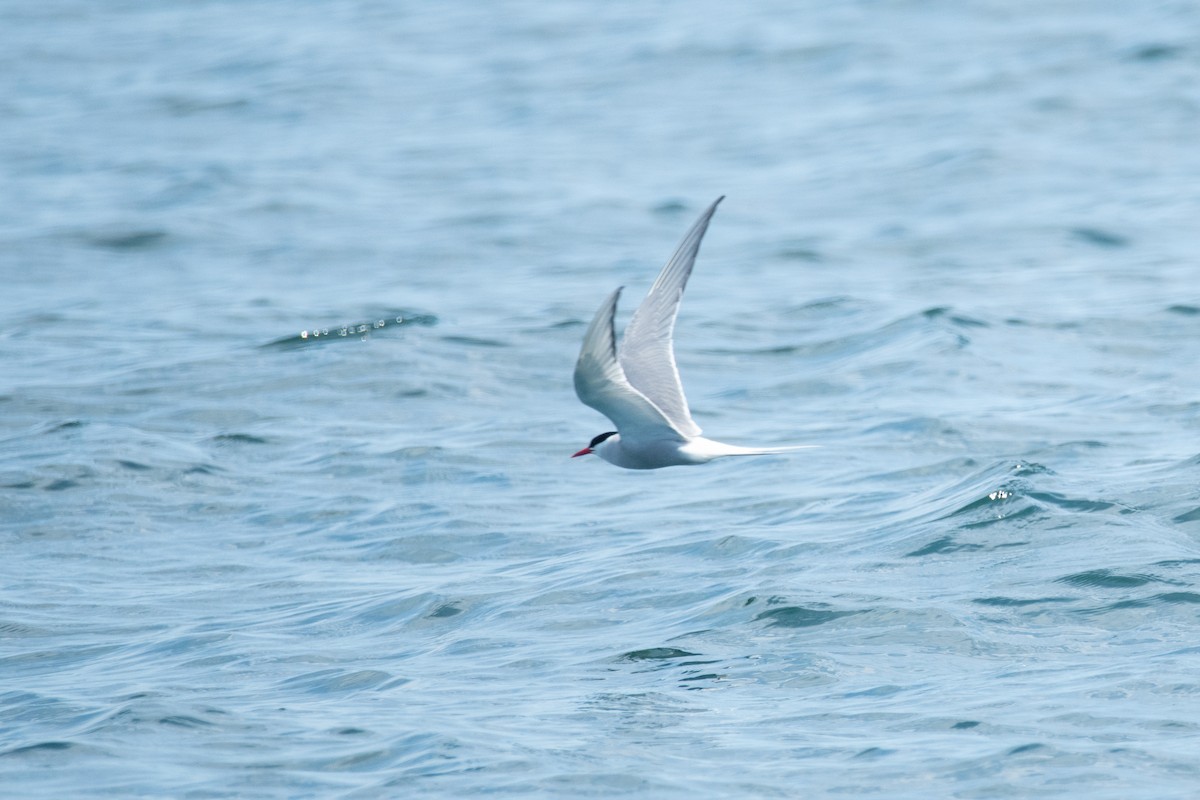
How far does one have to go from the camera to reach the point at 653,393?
8742mm

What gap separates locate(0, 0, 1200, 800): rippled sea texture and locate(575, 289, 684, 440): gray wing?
48.7 inches

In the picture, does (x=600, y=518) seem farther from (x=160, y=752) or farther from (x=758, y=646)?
(x=160, y=752)

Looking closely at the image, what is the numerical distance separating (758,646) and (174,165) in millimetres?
17223

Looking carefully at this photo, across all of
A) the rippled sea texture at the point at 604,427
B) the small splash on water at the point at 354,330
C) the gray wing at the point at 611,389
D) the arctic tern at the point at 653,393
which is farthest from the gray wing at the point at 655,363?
the small splash on water at the point at 354,330

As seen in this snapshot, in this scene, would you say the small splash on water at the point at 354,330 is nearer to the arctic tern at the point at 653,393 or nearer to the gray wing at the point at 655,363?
the arctic tern at the point at 653,393

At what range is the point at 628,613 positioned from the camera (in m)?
9.74

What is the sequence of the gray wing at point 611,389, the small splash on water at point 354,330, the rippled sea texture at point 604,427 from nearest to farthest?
the gray wing at point 611,389 → the rippled sea texture at point 604,427 → the small splash on water at point 354,330

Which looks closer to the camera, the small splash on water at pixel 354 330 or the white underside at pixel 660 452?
the white underside at pixel 660 452

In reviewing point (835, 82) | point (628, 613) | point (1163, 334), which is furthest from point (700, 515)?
point (835, 82)

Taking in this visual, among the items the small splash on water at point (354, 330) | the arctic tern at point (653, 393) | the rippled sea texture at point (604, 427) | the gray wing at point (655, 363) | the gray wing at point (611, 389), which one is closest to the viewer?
the gray wing at point (611, 389)

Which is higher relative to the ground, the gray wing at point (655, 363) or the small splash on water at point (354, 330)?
the gray wing at point (655, 363)

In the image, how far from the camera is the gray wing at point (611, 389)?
7.77m

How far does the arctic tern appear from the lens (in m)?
8.30

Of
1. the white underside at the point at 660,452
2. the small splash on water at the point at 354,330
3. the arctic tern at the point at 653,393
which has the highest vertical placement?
the arctic tern at the point at 653,393
